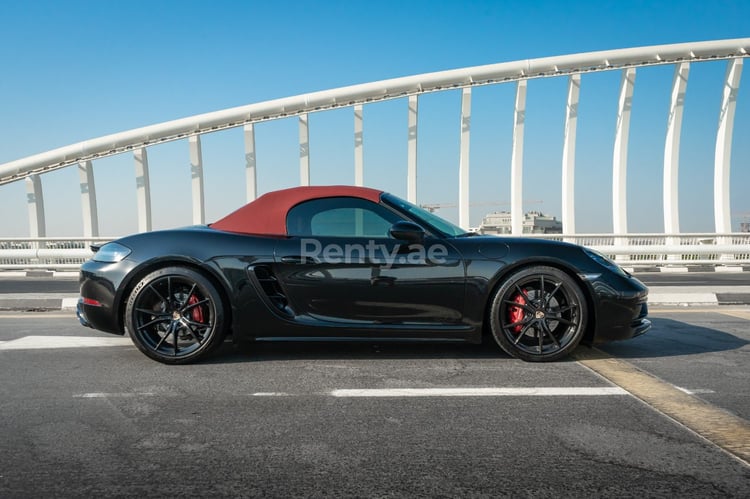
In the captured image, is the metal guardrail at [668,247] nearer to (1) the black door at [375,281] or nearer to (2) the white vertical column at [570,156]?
(2) the white vertical column at [570,156]

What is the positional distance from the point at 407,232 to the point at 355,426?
5.02 ft

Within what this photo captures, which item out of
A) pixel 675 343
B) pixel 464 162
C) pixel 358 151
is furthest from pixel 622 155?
pixel 675 343

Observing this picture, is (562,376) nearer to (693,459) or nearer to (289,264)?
(693,459)

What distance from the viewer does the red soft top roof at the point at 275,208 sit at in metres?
3.90

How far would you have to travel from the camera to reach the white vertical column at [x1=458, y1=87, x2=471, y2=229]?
19.1m

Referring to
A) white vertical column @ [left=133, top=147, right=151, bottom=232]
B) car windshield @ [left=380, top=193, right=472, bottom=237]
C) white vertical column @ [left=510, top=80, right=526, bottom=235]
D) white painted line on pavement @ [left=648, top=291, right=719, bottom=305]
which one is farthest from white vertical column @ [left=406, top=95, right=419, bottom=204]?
car windshield @ [left=380, top=193, right=472, bottom=237]

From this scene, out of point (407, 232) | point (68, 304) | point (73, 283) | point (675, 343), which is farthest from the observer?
point (73, 283)

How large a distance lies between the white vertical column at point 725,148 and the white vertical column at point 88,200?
864 inches

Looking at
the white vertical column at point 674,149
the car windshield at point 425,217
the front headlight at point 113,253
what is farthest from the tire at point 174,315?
the white vertical column at point 674,149

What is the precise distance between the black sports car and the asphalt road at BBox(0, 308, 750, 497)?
0.82 ft

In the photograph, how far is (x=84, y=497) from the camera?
1.75 meters

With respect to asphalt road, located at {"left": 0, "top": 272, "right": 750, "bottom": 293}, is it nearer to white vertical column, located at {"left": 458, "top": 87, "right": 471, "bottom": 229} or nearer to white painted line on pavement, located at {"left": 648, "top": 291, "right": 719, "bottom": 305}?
white painted line on pavement, located at {"left": 648, "top": 291, "right": 719, "bottom": 305}

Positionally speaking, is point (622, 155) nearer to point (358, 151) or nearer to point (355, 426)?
point (358, 151)

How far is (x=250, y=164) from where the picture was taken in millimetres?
20109
